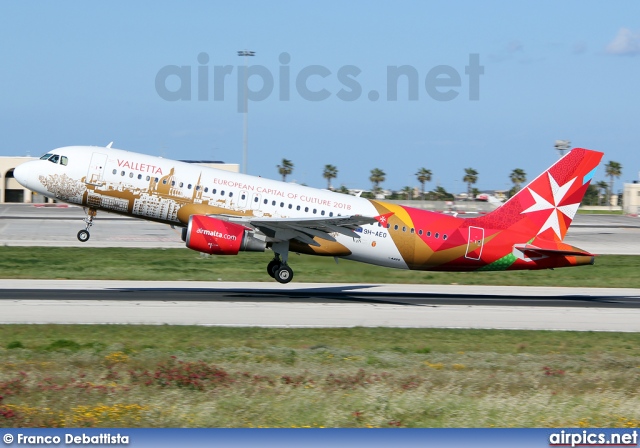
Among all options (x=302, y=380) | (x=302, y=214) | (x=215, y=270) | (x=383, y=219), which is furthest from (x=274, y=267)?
(x=302, y=380)

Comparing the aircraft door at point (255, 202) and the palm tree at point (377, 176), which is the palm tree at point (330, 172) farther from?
the aircraft door at point (255, 202)

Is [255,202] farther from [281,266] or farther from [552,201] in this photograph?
[552,201]

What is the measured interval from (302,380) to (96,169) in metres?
17.8

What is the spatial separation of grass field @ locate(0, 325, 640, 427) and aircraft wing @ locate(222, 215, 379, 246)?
25.2 feet

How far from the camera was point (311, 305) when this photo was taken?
30.3 m

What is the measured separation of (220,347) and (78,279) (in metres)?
18.4

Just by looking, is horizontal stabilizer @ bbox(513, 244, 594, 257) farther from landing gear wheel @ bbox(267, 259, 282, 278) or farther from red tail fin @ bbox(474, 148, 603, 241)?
landing gear wheel @ bbox(267, 259, 282, 278)

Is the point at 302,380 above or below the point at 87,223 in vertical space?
below

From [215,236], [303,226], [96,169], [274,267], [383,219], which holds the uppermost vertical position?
[96,169]

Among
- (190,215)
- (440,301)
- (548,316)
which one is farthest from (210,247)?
(548,316)

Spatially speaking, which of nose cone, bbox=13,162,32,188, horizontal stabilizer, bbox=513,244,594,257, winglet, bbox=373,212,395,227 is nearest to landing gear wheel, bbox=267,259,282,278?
winglet, bbox=373,212,395,227

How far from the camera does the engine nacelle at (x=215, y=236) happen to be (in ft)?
97.5

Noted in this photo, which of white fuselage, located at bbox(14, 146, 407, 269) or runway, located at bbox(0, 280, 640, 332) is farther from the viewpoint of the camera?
white fuselage, located at bbox(14, 146, 407, 269)

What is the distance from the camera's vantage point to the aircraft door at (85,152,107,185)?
31672 millimetres
